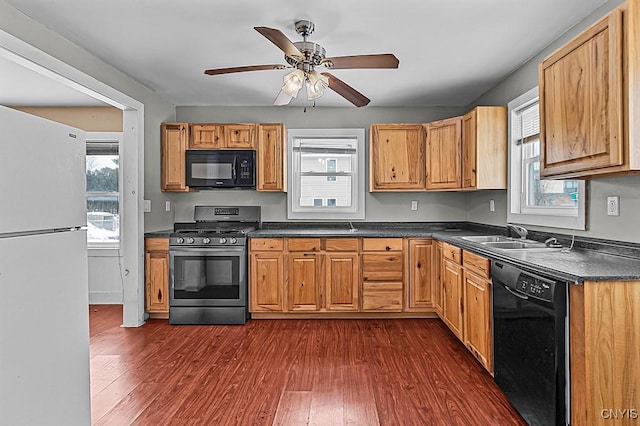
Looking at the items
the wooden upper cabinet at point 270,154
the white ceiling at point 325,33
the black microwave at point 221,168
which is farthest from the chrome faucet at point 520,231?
the black microwave at point 221,168

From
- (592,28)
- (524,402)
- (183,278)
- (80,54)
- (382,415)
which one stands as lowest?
(382,415)

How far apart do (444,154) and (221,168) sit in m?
2.42

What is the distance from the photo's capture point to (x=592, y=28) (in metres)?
1.89

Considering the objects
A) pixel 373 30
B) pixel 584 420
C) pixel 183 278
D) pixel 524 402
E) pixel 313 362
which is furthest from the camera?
A: pixel 183 278

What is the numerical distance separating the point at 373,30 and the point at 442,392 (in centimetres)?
248

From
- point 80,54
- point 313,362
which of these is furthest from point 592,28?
point 80,54

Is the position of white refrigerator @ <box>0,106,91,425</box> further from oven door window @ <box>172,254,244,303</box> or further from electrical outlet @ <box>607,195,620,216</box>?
electrical outlet @ <box>607,195,620,216</box>

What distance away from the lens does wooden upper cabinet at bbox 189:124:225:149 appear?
14.2 feet

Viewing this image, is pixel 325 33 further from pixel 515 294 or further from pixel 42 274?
pixel 42 274

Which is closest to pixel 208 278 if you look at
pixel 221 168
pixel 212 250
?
pixel 212 250

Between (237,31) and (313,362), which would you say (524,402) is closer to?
(313,362)

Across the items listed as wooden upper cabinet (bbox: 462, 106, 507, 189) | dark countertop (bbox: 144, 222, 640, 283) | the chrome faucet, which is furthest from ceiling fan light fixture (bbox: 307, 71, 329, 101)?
the chrome faucet

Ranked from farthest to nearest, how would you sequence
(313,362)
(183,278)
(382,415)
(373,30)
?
1. (183,278)
2. (313,362)
3. (373,30)
4. (382,415)

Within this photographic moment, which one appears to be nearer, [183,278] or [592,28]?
[592,28]
